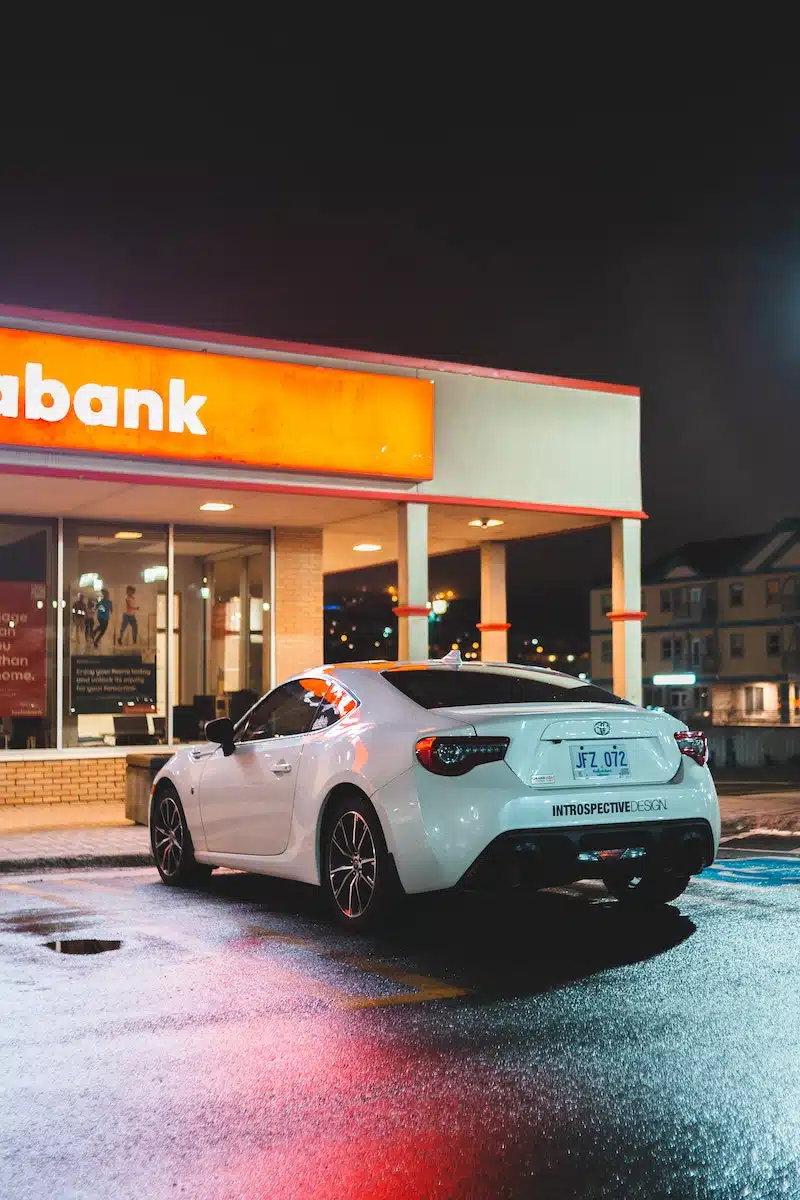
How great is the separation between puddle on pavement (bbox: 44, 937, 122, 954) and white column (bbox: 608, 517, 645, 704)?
1133 cm

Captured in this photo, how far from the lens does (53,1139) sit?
424 centimetres

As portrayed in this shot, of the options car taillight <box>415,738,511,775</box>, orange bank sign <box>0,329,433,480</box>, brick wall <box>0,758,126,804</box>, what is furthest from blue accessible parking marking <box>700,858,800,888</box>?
brick wall <box>0,758,126,804</box>

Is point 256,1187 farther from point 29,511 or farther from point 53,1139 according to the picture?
point 29,511

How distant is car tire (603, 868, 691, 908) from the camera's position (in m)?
8.11

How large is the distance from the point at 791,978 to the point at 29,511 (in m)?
12.7

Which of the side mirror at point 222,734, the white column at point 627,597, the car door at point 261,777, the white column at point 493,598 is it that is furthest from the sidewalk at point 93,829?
the white column at point 493,598

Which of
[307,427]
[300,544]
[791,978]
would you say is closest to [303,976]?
[791,978]

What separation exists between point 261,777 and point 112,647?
9398mm

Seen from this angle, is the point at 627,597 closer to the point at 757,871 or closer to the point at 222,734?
the point at 757,871

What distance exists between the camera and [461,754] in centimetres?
717

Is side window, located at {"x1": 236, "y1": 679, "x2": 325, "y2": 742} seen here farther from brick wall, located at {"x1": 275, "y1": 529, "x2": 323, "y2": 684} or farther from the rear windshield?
brick wall, located at {"x1": 275, "y1": 529, "x2": 323, "y2": 684}

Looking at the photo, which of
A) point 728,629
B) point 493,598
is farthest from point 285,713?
point 728,629

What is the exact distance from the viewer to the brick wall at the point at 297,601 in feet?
61.8

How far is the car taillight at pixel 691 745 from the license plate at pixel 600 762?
1.53 feet
